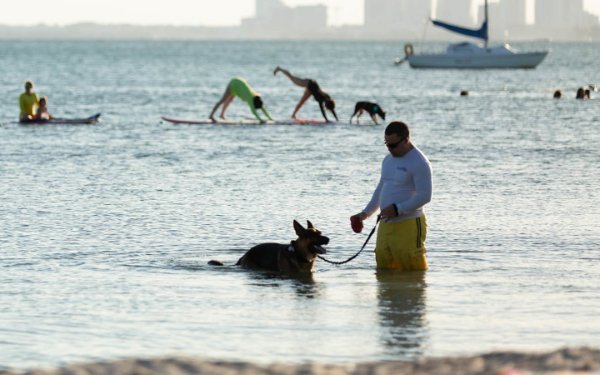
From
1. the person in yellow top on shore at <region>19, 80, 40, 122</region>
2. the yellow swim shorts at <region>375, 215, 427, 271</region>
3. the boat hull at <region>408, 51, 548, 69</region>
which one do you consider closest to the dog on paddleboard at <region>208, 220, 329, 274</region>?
the yellow swim shorts at <region>375, 215, 427, 271</region>

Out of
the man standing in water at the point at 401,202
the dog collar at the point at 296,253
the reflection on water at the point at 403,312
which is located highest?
the man standing in water at the point at 401,202

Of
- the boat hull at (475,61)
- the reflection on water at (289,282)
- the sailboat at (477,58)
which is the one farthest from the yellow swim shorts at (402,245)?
the boat hull at (475,61)

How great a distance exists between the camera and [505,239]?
16.9 m

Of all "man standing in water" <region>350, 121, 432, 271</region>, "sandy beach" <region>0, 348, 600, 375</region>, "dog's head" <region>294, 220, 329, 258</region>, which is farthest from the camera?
"dog's head" <region>294, 220, 329, 258</region>

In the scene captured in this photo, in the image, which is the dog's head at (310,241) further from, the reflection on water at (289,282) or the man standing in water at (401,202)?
the man standing in water at (401,202)

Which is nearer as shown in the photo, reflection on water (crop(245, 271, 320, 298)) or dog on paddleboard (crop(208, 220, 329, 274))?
reflection on water (crop(245, 271, 320, 298))

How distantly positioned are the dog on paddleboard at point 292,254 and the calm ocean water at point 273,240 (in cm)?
22

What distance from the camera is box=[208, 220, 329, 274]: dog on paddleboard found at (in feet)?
45.7

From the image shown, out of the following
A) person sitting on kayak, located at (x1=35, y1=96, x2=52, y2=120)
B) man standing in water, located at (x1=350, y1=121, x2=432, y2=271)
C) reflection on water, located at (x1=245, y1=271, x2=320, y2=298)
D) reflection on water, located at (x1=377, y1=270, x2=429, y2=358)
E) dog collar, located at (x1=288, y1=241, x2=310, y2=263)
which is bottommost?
person sitting on kayak, located at (x1=35, y1=96, x2=52, y2=120)

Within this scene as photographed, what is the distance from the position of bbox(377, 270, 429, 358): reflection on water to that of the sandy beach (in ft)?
3.33

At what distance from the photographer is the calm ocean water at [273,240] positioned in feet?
37.1

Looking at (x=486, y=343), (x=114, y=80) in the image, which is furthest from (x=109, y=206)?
(x=114, y=80)

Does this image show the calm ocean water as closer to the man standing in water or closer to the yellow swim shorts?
the yellow swim shorts

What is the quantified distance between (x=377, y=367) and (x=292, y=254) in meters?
4.73
